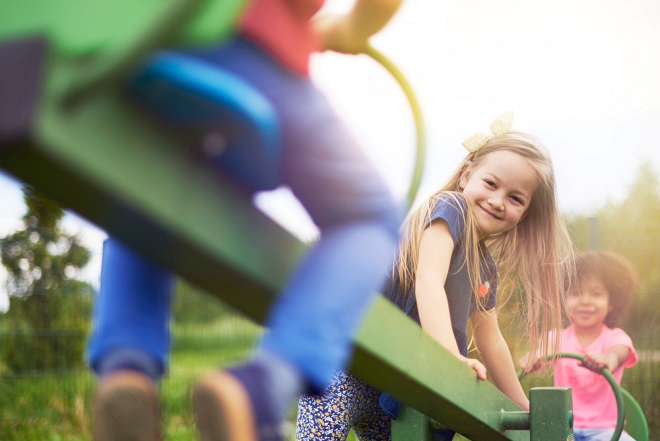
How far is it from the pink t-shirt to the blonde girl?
1.15m

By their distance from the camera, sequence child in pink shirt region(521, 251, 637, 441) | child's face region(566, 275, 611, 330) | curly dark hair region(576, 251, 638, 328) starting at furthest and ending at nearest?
curly dark hair region(576, 251, 638, 328)
child's face region(566, 275, 611, 330)
child in pink shirt region(521, 251, 637, 441)

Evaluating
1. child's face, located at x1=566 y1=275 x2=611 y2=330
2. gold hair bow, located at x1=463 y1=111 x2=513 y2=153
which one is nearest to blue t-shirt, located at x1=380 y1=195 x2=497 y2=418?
gold hair bow, located at x1=463 y1=111 x2=513 y2=153

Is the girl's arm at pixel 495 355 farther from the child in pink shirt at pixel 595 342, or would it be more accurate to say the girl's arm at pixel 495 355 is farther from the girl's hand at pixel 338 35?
the girl's hand at pixel 338 35

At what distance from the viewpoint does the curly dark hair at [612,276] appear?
374 cm

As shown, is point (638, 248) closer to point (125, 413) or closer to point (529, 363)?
point (529, 363)

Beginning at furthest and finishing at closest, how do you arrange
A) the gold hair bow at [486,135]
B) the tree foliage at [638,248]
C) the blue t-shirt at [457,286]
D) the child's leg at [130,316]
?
1. the tree foliage at [638,248]
2. the gold hair bow at [486,135]
3. the blue t-shirt at [457,286]
4. the child's leg at [130,316]

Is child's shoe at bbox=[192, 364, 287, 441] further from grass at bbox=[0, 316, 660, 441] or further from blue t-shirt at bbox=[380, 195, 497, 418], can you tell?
grass at bbox=[0, 316, 660, 441]

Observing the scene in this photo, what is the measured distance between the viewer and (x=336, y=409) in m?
1.97

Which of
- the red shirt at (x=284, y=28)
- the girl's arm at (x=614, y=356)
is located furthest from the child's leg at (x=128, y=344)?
the girl's arm at (x=614, y=356)

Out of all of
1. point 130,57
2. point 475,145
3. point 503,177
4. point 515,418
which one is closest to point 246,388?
point 130,57

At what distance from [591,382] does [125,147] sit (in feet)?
10.2

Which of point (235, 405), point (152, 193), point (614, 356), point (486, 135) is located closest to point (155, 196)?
point (152, 193)

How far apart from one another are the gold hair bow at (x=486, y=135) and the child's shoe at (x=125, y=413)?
59.8 inches

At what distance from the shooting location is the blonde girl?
174 cm
